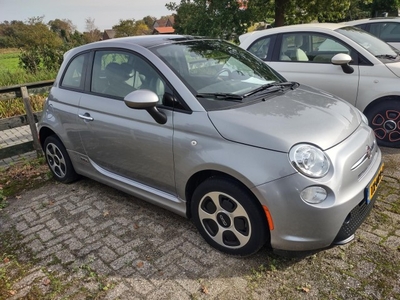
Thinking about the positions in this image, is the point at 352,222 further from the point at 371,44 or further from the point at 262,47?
the point at 262,47

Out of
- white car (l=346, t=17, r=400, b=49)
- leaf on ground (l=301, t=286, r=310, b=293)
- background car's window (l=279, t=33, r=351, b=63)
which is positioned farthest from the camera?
white car (l=346, t=17, r=400, b=49)

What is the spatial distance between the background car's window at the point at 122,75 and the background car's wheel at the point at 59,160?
1052mm

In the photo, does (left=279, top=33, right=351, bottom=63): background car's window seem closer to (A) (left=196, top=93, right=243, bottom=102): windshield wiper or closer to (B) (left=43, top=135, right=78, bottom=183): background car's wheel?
(A) (left=196, top=93, right=243, bottom=102): windshield wiper

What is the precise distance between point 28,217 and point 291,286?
284 centimetres

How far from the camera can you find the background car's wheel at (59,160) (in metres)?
4.14

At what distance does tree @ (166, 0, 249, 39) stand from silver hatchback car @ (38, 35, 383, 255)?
1268 cm

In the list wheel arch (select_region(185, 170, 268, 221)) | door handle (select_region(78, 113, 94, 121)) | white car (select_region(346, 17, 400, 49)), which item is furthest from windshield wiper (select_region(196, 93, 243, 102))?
white car (select_region(346, 17, 400, 49))

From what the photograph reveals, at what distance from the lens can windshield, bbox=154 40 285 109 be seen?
2825mm

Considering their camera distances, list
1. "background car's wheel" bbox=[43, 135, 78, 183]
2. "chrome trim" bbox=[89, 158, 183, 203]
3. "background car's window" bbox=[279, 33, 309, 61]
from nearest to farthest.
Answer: "chrome trim" bbox=[89, 158, 183, 203]
"background car's wheel" bbox=[43, 135, 78, 183]
"background car's window" bbox=[279, 33, 309, 61]

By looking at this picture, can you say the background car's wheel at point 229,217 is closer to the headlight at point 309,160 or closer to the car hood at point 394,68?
the headlight at point 309,160

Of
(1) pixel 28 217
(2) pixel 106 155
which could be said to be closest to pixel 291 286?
(2) pixel 106 155

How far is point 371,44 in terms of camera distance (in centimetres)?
509

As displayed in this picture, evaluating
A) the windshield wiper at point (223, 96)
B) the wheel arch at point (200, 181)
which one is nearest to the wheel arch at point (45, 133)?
the wheel arch at point (200, 181)

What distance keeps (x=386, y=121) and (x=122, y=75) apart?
366 centimetres
